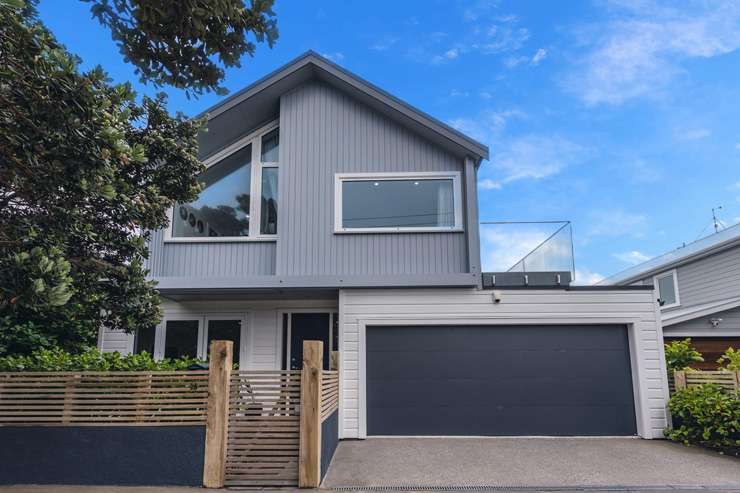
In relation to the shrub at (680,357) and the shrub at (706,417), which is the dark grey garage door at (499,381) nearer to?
the shrub at (706,417)

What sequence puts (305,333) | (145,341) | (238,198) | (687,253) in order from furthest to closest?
1. (687,253)
2. (305,333)
3. (145,341)
4. (238,198)

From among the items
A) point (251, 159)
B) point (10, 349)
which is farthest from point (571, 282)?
point (10, 349)

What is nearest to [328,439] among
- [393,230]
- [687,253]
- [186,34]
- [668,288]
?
[393,230]

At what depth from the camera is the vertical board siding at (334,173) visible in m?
8.62

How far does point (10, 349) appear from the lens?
299 inches

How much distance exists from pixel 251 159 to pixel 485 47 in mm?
7793

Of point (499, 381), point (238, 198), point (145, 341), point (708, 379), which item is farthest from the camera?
point (145, 341)

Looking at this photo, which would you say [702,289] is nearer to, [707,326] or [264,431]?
[707,326]

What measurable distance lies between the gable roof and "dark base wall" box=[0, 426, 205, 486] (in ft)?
17.6

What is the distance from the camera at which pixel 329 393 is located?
6879mm

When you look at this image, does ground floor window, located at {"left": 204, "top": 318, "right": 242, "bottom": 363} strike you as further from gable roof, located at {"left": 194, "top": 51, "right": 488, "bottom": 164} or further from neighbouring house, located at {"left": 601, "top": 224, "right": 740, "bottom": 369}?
neighbouring house, located at {"left": 601, "top": 224, "right": 740, "bottom": 369}

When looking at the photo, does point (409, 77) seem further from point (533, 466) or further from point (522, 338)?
point (533, 466)

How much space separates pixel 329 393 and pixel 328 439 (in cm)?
63

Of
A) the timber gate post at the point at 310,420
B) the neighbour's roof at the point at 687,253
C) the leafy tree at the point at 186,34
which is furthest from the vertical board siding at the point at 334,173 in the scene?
the neighbour's roof at the point at 687,253
